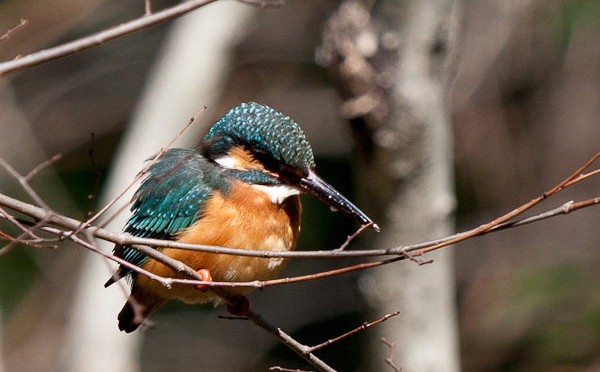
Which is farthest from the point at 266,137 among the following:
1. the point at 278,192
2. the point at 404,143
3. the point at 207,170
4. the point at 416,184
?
the point at 416,184

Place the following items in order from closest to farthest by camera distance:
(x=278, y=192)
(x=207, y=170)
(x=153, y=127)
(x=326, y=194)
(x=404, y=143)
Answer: (x=326, y=194) → (x=278, y=192) → (x=207, y=170) → (x=404, y=143) → (x=153, y=127)

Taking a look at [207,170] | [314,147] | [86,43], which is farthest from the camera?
[314,147]

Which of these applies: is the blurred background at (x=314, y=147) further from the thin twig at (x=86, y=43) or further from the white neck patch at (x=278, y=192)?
the thin twig at (x=86, y=43)

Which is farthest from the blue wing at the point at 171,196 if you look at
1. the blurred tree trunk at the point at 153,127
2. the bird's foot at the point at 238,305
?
the blurred tree trunk at the point at 153,127

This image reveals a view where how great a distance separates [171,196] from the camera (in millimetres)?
3414

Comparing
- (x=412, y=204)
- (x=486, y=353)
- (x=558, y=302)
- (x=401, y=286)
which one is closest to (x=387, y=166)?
(x=412, y=204)

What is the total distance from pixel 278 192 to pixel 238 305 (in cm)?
38

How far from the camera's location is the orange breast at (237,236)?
3.11 metres

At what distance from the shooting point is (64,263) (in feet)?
21.5

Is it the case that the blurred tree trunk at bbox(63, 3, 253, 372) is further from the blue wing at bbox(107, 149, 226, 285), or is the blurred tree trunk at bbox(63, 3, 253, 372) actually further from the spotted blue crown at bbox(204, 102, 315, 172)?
the spotted blue crown at bbox(204, 102, 315, 172)

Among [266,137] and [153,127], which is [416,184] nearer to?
[153,127]

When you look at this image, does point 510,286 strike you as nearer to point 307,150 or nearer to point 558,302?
point 558,302

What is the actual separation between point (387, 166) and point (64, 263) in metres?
2.51

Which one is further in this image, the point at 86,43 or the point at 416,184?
the point at 416,184
